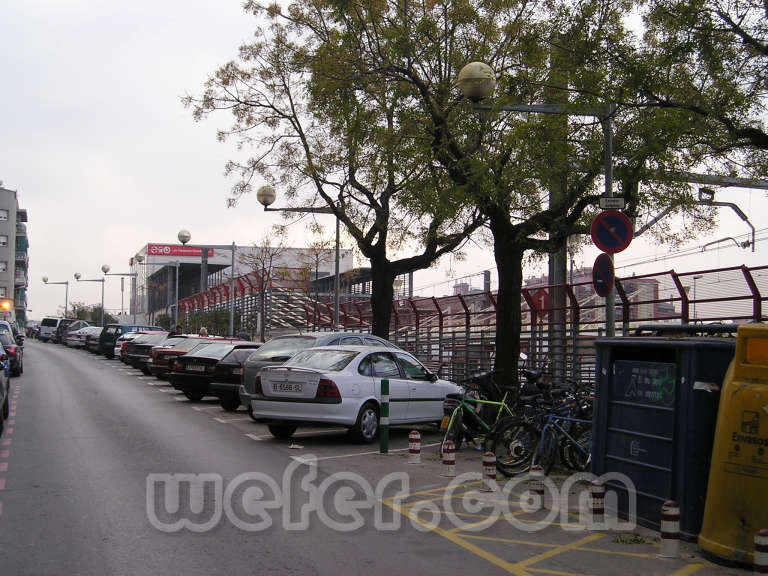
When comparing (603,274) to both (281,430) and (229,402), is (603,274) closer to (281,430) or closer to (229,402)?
(281,430)

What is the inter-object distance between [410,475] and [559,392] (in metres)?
2.37

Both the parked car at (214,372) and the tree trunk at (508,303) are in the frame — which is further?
the parked car at (214,372)

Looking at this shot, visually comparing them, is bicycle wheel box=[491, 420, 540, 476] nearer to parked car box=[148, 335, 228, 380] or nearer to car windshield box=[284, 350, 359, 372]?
car windshield box=[284, 350, 359, 372]

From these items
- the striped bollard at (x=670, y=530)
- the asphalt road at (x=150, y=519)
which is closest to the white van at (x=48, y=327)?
the asphalt road at (x=150, y=519)

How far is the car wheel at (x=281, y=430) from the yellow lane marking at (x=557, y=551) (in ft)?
23.2

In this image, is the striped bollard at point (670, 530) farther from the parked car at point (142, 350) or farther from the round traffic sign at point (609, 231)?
the parked car at point (142, 350)

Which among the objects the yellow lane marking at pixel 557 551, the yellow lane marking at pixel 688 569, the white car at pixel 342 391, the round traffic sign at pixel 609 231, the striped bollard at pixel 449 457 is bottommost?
the yellow lane marking at pixel 557 551

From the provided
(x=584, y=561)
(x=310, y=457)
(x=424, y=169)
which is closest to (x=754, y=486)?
(x=584, y=561)

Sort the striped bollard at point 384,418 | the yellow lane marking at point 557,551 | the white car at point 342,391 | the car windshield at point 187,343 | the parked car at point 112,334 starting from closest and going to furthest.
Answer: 1. the yellow lane marking at point 557,551
2. the striped bollard at point 384,418
3. the white car at point 342,391
4. the car windshield at point 187,343
5. the parked car at point 112,334

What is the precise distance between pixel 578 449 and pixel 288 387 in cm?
465

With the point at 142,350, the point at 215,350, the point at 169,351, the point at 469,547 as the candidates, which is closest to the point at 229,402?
the point at 215,350

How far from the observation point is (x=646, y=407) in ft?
25.1

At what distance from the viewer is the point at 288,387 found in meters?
12.8

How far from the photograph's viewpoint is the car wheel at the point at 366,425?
42.0 ft
